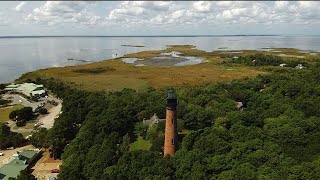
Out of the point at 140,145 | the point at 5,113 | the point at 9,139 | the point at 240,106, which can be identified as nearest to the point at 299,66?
the point at 240,106

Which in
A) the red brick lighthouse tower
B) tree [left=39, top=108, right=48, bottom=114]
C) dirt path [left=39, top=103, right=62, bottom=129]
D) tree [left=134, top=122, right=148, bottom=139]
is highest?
the red brick lighthouse tower

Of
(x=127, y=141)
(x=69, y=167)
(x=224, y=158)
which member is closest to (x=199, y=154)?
(x=224, y=158)

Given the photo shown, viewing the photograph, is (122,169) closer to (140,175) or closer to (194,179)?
(140,175)

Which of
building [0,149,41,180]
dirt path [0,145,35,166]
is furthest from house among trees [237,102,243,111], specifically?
dirt path [0,145,35,166]

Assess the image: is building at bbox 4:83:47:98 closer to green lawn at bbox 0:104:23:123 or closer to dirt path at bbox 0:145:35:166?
green lawn at bbox 0:104:23:123

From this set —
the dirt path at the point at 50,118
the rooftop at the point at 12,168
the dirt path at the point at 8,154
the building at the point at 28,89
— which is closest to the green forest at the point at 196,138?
the dirt path at the point at 8,154

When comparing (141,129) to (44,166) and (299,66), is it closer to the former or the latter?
(44,166)
